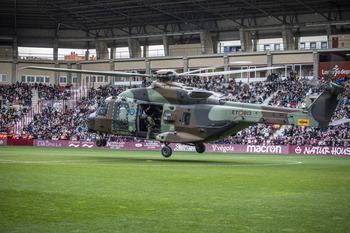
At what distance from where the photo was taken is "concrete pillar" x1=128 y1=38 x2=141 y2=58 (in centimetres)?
8425

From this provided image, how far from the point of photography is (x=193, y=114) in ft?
97.7

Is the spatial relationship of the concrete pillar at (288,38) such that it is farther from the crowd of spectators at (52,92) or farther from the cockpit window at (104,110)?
the cockpit window at (104,110)

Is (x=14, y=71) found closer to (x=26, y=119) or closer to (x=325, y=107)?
(x=26, y=119)

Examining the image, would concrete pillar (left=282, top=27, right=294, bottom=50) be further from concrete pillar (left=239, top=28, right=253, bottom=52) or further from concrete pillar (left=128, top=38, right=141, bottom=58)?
concrete pillar (left=128, top=38, right=141, bottom=58)

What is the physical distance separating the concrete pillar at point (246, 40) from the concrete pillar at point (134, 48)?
2009cm

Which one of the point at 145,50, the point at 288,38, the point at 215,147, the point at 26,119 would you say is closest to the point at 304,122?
the point at 215,147

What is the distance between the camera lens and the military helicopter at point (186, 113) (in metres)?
27.0

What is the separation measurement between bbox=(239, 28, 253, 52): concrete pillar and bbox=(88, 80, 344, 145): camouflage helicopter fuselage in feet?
149

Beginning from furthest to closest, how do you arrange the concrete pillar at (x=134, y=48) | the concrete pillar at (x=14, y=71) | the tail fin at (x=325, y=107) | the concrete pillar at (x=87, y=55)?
the concrete pillar at (x=87, y=55)
the concrete pillar at (x=14, y=71)
the concrete pillar at (x=134, y=48)
the tail fin at (x=325, y=107)

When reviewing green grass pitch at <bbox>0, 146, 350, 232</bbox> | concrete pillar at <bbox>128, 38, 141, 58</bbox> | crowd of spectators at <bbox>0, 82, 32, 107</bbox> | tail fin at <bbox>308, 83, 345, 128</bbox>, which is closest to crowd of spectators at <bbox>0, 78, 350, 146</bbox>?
crowd of spectators at <bbox>0, 82, 32, 107</bbox>

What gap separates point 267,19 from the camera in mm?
73438

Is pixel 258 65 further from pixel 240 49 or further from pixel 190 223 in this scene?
pixel 190 223

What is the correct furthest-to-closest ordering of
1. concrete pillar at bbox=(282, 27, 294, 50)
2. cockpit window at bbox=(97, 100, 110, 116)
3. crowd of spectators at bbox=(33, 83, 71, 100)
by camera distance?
crowd of spectators at bbox=(33, 83, 71, 100) < concrete pillar at bbox=(282, 27, 294, 50) < cockpit window at bbox=(97, 100, 110, 116)

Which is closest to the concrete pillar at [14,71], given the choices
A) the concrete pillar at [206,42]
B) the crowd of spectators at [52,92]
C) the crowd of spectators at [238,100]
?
the crowd of spectators at [238,100]
